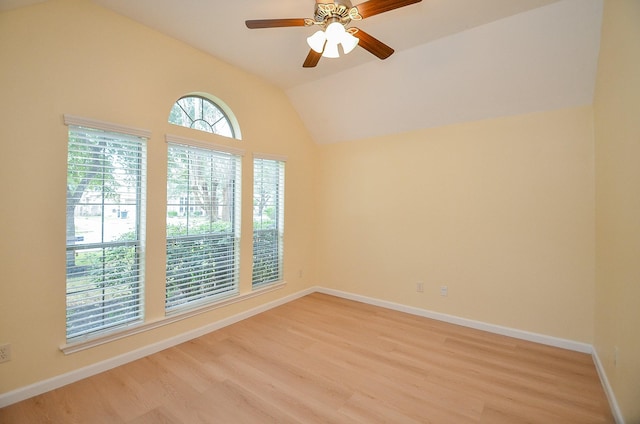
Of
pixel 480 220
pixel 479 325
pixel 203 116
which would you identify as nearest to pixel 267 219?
pixel 203 116

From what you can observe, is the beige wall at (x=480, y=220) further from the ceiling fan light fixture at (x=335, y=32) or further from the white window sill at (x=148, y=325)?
the ceiling fan light fixture at (x=335, y=32)

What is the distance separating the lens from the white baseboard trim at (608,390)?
179 centimetres

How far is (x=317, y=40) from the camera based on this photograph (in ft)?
6.53

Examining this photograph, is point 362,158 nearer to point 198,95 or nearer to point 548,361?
point 198,95

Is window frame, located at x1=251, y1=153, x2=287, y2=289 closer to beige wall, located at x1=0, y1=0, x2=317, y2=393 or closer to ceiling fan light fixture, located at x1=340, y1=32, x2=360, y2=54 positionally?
beige wall, located at x1=0, y1=0, x2=317, y2=393

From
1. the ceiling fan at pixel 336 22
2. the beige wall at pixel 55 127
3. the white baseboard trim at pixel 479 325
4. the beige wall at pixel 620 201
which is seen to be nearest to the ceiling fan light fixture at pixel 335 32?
the ceiling fan at pixel 336 22

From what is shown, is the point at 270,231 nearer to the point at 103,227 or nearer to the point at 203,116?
the point at 203,116

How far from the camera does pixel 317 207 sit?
4.70 metres

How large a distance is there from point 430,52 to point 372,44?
1.10 meters

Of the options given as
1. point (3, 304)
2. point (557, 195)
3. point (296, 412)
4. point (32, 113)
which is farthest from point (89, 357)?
point (557, 195)

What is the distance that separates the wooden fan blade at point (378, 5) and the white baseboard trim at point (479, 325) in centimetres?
329

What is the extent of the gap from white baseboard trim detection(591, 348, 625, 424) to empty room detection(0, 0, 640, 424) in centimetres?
3

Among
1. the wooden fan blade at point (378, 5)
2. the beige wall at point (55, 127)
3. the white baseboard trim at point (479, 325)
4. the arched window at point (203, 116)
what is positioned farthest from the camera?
the arched window at point (203, 116)

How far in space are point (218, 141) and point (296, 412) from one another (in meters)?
2.73
